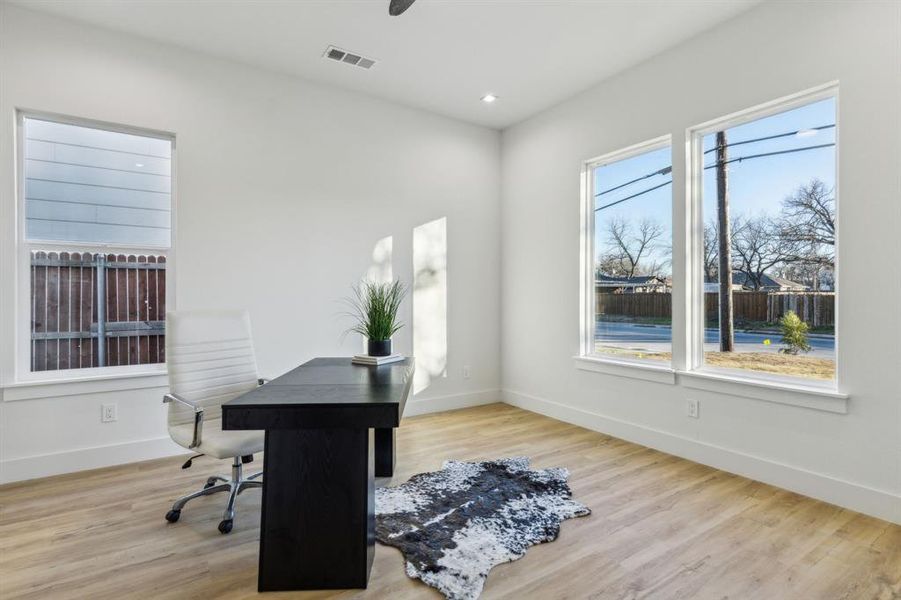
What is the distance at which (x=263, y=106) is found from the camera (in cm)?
365

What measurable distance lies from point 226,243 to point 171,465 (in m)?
1.65

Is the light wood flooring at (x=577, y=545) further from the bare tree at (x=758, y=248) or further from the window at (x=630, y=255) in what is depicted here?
the bare tree at (x=758, y=248)

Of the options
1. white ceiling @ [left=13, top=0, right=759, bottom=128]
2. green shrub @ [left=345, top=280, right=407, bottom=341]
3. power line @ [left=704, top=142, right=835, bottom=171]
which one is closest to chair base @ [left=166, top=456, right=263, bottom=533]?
green shrub @ [left=345, top=280, right=407, bottom=341]

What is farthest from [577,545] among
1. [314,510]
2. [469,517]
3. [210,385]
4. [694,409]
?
[210,385]

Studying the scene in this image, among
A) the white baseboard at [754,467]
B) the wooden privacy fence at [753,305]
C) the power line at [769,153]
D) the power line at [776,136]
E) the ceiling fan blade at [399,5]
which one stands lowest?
the white baseboard at [754,467]

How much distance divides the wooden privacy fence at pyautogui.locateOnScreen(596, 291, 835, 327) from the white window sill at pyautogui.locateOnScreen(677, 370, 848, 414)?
1.27ft

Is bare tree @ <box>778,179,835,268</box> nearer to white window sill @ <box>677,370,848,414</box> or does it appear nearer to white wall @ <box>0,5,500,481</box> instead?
white window sill @ <box>677,370,848,414</box>

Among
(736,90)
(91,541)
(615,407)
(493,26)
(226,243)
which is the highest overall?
(493,26)

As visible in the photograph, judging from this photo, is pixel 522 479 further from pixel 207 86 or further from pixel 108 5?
pixel 108 5

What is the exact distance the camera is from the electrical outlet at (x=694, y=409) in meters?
3.17

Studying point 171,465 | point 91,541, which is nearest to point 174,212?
point 171,465

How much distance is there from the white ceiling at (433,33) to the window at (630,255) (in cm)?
82

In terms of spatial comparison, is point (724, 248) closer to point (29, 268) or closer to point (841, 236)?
point (841, 236)

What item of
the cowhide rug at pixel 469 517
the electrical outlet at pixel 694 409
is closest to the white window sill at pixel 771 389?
the electrical outlet at pixel 694 409
